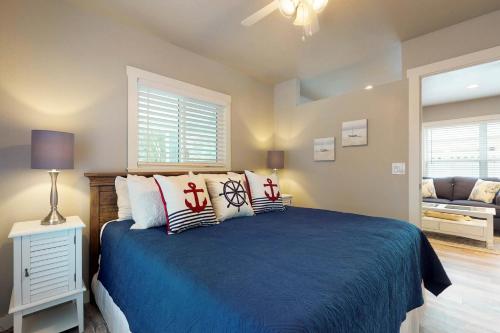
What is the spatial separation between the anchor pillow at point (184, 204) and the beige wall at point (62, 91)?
796mm

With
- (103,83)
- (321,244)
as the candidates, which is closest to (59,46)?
(103,83)

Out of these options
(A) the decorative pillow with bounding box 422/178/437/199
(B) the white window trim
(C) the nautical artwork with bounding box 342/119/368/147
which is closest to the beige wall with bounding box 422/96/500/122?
(B) the white window trim

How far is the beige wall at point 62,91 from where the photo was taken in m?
1.69

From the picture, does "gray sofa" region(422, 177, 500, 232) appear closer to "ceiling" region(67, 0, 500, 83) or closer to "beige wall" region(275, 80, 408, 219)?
"beige wall" region(275, 80, 408, 219)

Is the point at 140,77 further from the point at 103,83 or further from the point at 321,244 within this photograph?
the point at 321,244

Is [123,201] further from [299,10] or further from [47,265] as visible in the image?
[299,10]

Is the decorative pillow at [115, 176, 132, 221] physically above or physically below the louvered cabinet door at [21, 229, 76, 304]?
above

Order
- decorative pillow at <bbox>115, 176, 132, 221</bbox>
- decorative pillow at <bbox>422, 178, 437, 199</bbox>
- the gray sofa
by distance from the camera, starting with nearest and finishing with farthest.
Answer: decorative pillow at <bbox>115, 176, 132, 221</bbox> < the gray sofa < decorative pillow at <bbox>422, 178, 437, 199</bbox>

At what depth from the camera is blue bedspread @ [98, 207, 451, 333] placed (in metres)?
0.74

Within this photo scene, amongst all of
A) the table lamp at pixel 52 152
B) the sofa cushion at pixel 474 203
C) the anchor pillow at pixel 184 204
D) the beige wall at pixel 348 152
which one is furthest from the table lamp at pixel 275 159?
the sofa cushion at pixel 474 203

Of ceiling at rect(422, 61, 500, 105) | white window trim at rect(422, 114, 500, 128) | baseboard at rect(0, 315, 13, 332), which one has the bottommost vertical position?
baseboard at rect(0, 315, 13, 332)

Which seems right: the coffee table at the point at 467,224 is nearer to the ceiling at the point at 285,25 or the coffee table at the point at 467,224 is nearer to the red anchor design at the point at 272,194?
the ceiling at the point at 285,25

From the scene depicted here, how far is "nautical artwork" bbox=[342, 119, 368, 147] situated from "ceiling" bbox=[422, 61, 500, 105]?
1612 millimetres

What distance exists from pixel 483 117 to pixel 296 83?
431cm
